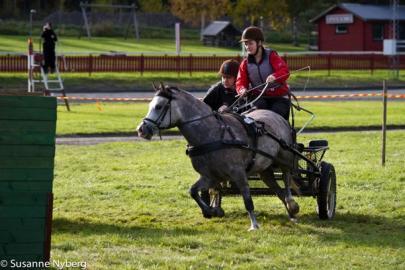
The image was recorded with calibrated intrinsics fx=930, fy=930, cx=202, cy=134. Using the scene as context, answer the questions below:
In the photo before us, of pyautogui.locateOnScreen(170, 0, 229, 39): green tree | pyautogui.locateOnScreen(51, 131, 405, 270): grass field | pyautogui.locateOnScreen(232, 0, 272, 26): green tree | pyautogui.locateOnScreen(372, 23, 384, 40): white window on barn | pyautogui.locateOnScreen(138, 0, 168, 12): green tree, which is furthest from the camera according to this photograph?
pyautogui.locateOnScreen(138, 0, 168, 12): green tree

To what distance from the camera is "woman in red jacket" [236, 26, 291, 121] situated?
11336mm

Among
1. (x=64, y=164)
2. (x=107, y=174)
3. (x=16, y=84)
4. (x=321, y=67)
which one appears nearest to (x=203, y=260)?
(x=107, y=174)

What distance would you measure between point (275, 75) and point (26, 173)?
4.13 meters

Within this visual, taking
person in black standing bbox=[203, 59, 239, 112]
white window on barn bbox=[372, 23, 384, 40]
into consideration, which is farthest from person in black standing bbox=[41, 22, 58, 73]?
white window on barn bbox=[372, 23, 384, 40]

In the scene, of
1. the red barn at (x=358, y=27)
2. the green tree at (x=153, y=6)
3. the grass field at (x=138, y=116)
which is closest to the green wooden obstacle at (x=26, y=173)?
the grass field at (x=138, y=116)

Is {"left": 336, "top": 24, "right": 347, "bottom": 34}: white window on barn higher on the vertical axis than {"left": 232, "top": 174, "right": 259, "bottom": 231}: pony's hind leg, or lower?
higher

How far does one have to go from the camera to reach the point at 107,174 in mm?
16031

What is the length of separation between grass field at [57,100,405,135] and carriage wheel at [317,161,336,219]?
1267 cm

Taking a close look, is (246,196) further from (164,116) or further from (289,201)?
(164,116)

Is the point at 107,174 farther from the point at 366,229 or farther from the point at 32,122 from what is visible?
the point at 32,122

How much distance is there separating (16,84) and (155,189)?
26697 millimetres

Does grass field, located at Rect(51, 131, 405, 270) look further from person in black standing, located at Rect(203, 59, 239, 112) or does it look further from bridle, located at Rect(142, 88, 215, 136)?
person in black standing, located at Rect(203, 59, 239, 112)

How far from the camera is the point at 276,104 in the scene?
461 inches

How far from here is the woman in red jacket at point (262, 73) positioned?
11.3m
